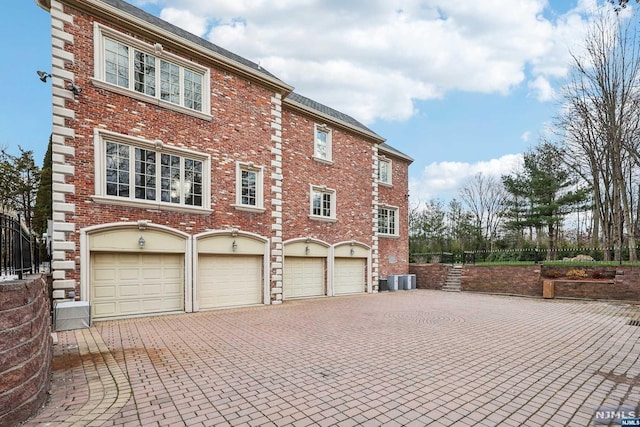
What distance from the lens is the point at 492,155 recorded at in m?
33.2

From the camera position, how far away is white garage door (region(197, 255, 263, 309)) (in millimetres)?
11281

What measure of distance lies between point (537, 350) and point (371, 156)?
13.4 metres

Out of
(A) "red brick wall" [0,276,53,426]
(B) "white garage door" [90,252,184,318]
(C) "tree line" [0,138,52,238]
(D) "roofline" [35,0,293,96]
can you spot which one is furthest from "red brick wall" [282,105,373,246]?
(C) "tree line" [0,138,52,238]

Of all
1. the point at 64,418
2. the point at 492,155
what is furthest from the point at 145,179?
the point at 492,155

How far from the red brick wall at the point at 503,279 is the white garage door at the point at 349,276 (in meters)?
6.34

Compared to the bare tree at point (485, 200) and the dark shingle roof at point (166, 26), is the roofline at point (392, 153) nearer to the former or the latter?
the dark shingle roof at point (166, 26)

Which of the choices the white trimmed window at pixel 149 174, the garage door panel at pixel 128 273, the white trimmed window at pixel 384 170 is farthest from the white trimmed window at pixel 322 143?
the garage door panel at pixel 128 273

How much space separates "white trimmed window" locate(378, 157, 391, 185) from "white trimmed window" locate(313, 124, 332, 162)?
480 centimetres

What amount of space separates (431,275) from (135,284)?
16.3m

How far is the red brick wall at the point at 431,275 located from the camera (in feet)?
65.3

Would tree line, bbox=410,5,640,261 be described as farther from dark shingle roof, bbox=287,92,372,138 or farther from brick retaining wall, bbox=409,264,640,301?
dark shingle roof, bbox=287,92,372,138

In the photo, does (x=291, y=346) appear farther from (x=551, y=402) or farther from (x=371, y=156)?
(x=371, y=156)

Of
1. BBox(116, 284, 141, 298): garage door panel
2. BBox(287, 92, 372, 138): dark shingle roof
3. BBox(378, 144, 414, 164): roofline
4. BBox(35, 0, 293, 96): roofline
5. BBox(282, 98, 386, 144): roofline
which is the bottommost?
BBox(116, 284, 141, 298): garage door panel

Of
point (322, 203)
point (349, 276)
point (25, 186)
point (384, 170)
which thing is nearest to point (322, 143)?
point (322, 203)
